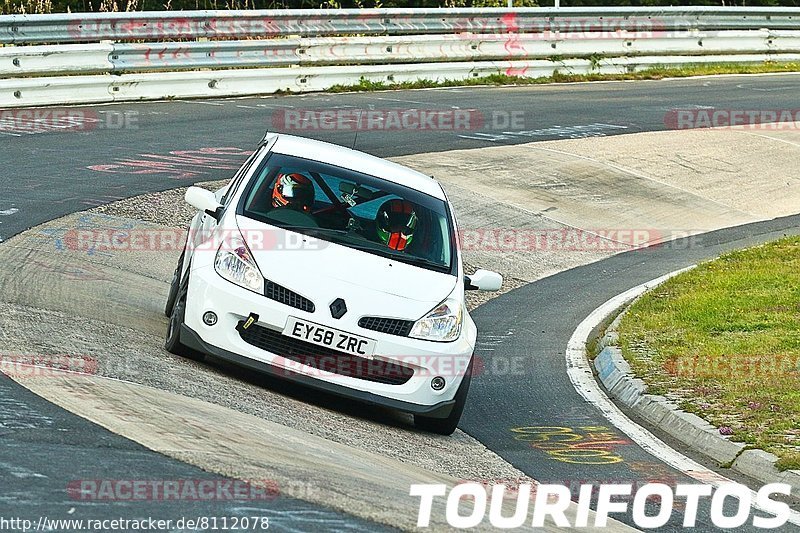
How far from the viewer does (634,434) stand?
8.77 metres

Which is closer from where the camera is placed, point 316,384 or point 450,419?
point 316,384

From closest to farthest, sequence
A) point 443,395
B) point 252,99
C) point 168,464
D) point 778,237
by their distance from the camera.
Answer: point 168,464
point 443,395
point 778,237
point 252,99

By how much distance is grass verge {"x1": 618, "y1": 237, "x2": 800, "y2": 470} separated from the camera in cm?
856

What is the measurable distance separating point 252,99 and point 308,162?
12330mm

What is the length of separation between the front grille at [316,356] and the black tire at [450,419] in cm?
48

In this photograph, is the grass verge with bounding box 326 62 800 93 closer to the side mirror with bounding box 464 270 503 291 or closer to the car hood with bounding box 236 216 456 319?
the side mirror with bounding box 464 270 503 291

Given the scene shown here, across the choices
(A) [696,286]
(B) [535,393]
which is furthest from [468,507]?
(A) [696,286]

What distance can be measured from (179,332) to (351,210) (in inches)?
60.7

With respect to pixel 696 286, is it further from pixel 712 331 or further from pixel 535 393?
pixel 535 393

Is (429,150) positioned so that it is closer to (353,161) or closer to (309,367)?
(353,161)

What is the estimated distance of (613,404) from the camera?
9.66m

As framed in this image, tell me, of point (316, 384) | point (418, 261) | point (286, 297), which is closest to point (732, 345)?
point (418, 261)
